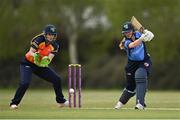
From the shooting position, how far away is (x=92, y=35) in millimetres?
62719

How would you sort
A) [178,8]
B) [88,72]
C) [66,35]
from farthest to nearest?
1. [66,35]
2. [88,72]
3. [178,8]

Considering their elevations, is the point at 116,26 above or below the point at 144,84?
above

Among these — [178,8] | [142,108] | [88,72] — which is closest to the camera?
[142,108]

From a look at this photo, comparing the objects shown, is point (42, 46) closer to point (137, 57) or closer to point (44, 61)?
point (44, 61)

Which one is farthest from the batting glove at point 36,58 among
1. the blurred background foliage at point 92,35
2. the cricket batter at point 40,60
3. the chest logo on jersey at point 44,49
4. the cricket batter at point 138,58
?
the blurred background foliage at point 92,35

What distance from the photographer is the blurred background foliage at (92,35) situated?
5325cm

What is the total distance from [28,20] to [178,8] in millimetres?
12540

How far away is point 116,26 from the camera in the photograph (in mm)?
54594

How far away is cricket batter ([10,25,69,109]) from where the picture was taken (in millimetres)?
21328

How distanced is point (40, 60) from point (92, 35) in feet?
135

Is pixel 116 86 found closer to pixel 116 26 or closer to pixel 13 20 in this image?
pixel 116 26

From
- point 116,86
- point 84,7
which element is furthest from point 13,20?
point 116,86

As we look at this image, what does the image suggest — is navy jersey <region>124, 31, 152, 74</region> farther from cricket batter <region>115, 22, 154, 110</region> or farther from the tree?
the tree

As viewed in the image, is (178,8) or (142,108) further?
(178,8)
